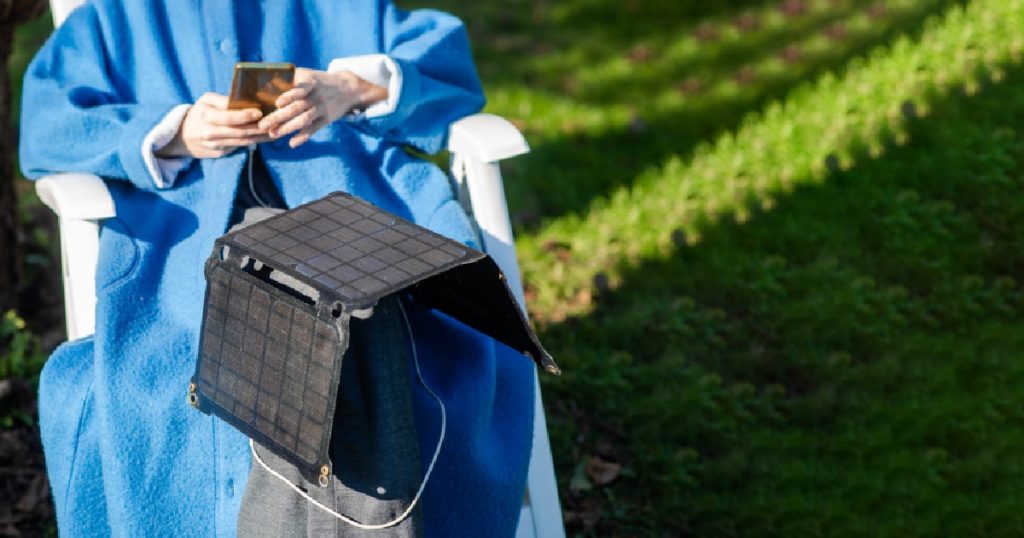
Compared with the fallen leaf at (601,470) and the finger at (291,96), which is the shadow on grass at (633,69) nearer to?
the fallen leaf at (601,470)

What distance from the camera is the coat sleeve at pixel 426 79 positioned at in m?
2.65

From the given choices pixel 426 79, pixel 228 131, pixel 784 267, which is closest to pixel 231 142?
pixel 228 131

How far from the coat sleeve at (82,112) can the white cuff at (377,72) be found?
1.20 feet

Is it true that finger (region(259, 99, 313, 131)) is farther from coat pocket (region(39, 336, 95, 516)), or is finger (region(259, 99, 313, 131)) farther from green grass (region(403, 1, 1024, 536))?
green grass (region(403, 1, 1024, 536))

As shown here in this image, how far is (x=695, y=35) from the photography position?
17.2ft

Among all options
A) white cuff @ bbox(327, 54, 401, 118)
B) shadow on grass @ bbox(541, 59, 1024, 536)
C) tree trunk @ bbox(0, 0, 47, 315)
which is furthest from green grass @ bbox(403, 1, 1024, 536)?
tree trunk @ bbox(0, 0, 47, 315)

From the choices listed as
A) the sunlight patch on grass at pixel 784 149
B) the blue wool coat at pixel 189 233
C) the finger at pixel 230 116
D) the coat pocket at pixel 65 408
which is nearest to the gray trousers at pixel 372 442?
the blue wool coat at pixel 189 233

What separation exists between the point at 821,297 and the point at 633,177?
89 cm

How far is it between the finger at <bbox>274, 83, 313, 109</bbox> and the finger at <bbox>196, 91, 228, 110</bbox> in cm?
10

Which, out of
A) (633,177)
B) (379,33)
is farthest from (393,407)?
(633,177)

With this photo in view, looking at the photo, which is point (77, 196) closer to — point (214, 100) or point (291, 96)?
point (214, 100)

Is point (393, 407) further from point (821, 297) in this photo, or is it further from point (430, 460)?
point (821, 297)

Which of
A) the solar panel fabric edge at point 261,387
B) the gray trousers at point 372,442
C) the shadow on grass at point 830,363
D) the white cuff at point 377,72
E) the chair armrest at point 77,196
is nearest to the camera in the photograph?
the solar panel fabric edge at point 261,387

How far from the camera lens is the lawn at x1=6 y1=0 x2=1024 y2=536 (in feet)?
10.0
